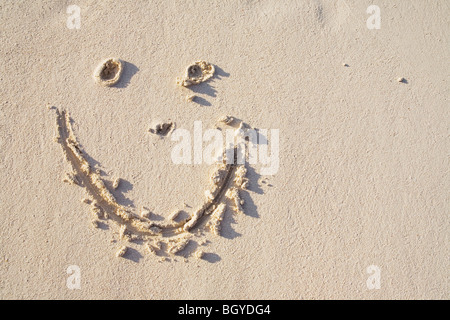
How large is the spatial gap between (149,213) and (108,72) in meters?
0.91

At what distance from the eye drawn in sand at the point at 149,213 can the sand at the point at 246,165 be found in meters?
0.01

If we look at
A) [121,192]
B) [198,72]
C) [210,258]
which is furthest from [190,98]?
[210,258]

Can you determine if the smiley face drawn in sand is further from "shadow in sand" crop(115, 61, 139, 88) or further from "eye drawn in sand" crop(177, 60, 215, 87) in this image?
"eye drawn in sand" crop(177, 60, 215, 87)

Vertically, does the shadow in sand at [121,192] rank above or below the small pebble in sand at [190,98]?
below

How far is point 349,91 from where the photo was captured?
2.17 meters

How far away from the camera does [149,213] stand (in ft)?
6.70

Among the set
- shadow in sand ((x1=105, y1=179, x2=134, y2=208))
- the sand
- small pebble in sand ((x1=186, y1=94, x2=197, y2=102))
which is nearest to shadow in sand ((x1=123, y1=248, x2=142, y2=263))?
the sand

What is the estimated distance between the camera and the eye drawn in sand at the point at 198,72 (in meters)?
2.11

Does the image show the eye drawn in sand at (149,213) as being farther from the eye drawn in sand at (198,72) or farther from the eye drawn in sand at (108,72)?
the eye drawn in sand at (198,72)

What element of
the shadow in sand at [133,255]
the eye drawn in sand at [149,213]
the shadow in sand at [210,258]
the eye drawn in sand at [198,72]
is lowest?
the shadow in sand at [210,258]

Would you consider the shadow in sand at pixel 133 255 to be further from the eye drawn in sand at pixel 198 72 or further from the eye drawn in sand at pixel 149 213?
the eye drawn in sand at pixel 198 72

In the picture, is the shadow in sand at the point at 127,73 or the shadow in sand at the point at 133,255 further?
the shadow in sand at the point at 127,73

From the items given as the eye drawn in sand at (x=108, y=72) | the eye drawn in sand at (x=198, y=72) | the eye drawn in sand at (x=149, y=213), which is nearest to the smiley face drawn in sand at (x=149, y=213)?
the eye drawn in sand at (x=149, y=213)
